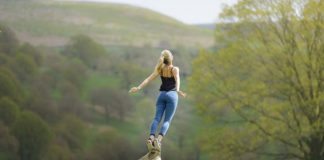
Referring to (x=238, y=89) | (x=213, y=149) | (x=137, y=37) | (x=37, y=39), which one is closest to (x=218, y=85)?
(x=238, y=89)

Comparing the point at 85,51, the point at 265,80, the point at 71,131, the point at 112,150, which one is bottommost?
the point at 112,150

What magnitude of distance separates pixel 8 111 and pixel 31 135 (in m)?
3.71

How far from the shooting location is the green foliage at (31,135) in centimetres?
6875

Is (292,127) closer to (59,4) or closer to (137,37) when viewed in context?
(137,37)

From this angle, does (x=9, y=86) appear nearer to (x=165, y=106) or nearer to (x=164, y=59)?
(x=165, y=106)

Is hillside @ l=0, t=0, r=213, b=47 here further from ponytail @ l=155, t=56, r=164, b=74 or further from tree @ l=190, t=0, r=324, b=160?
ponytail @ l=155, t=56, r=164, b=74

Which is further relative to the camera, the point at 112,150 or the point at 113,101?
the point at 113,101

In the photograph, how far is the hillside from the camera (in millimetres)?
118312

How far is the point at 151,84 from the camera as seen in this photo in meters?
106

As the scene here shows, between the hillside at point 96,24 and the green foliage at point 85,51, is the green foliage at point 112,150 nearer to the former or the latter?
the green foliage at point 85,51

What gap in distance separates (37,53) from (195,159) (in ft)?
104

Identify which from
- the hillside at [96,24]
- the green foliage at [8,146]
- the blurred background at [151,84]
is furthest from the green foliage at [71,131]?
the hillside at [96,24]

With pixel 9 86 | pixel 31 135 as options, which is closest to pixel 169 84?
pixel 31 135

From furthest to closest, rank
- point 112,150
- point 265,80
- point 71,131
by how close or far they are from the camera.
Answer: point 71,131 → point 112,150 → point 265,80
